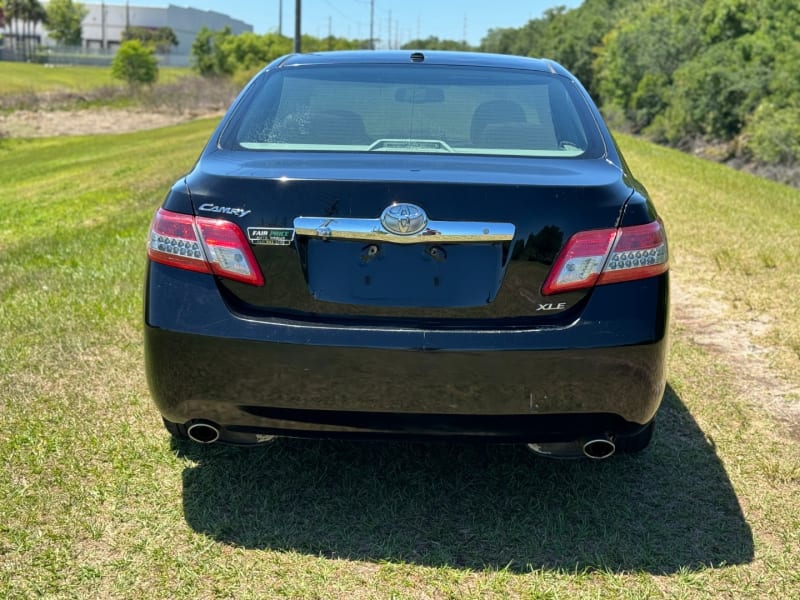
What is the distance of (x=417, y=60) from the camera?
12.9 feet

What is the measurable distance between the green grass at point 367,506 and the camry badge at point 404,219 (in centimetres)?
111

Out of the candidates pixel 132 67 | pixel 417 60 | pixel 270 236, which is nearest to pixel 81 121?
pixel 132 67

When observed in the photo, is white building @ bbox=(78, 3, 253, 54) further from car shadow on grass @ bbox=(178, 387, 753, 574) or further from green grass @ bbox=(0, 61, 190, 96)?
car shadow on grass @ bbox=(178, 387, 753, 574)

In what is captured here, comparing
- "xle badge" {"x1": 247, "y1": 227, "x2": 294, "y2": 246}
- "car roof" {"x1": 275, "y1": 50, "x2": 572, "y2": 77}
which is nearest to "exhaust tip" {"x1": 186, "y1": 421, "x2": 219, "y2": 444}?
"xle badge" {"x1": 247, "y1": 227, "x2": 294, "y2": 246}

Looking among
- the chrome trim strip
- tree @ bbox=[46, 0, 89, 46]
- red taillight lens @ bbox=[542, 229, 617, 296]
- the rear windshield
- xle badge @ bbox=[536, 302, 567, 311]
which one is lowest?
xle badge @ bbox=[536, 302, 567, 311]

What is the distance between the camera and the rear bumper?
8.89ft

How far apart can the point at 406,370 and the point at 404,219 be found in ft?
1.52

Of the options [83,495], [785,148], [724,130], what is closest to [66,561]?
[83,495]

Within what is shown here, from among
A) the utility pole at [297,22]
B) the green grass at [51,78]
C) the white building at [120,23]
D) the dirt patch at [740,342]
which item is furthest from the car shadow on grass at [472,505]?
the white building at [120,23]

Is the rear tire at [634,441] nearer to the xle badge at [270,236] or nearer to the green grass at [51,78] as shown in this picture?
the xle badge at [270,236]

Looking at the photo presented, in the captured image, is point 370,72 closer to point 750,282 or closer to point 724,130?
point 750,282

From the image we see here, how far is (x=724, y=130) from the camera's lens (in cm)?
3388

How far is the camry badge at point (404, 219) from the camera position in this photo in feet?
8.66

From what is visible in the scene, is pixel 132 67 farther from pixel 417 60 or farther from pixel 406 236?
pixel 406 236
